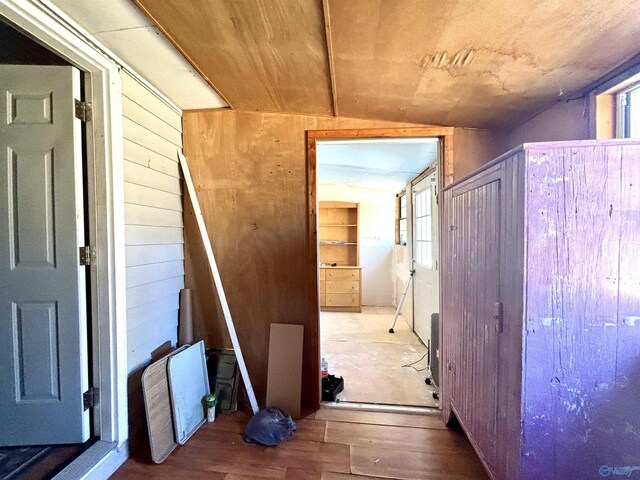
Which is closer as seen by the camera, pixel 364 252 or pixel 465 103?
pixel 465 103

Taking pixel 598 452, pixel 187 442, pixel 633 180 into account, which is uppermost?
pixel 633 180

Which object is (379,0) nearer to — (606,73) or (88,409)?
(606,73)

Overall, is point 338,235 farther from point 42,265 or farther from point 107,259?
point 42,265

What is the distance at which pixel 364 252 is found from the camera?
555 centimetres

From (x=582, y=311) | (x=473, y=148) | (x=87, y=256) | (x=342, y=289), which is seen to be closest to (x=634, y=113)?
(x=473, y=148)

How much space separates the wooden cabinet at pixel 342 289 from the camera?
5008 mm

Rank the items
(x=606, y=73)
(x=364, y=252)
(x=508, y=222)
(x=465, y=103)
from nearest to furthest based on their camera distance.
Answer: (x=508, y=222), (x=606, y=73), (x=465, y=103), (x=364, y=252)

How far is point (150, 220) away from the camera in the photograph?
1.83 metres

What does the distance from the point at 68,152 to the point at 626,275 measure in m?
2.51

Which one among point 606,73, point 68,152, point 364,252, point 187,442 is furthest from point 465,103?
point 364,252

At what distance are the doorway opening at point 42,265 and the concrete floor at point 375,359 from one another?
1.81 metres

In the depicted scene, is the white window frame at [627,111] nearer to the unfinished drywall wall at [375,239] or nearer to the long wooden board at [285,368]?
the long wooden board at [285,368]

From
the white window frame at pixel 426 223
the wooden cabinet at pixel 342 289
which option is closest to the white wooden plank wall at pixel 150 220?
the white window frame at pixel 426 223

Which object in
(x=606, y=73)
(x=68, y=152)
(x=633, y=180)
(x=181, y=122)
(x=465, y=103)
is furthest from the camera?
(x=181, y=122)
